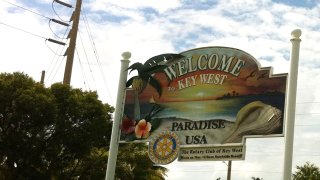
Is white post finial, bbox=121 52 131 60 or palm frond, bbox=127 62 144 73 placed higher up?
white post finial, bbox=121 52 131 60

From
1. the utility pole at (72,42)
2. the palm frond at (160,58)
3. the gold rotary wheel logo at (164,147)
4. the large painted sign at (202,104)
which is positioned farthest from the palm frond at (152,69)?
the utility pole at (72,42)

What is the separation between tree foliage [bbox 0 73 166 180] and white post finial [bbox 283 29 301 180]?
1234cm

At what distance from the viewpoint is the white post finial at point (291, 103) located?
12578mm

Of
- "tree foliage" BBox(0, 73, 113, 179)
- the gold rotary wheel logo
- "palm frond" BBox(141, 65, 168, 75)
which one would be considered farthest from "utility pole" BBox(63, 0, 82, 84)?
the gold rotary wheel logo

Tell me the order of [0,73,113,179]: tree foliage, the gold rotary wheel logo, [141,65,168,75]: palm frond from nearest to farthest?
1. the gold rotary wheel logo
2. [141,65,168,75]: palm frond
3. [0,73,113,179]: tree foliage

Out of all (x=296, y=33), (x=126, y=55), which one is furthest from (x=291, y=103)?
(x=126, y=55)

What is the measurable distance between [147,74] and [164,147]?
7.37ft

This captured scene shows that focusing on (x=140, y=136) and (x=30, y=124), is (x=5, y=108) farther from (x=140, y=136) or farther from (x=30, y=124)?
(x=140, y=136)

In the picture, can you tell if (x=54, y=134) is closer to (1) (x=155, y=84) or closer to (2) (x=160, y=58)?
(1) (x=155, y=84)

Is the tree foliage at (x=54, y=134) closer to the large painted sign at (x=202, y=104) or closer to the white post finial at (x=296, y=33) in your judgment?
the large painted sign at (x=202, y=104)

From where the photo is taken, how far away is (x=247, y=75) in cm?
1405

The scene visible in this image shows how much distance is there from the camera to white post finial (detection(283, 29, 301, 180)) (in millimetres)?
12578

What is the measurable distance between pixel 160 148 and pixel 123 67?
9.24 ft

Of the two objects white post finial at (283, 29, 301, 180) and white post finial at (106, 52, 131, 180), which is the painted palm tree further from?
white post finial at (283, 29, 301, 180)
